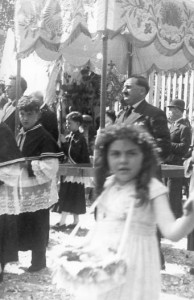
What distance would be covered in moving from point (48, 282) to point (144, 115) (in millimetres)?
1757

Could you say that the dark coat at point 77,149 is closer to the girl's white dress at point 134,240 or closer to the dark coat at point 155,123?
the dark coat at point 155,123

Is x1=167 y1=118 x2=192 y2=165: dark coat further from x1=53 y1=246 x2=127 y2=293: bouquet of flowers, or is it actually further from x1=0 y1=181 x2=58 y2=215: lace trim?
x1=53 y1=246 x2=127 y2=293: bouquet of flowers

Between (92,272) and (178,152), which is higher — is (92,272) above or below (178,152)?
below

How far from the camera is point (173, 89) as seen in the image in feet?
33.7

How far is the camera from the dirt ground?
419cm

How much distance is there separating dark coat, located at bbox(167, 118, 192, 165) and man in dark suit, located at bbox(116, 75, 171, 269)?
244 cm

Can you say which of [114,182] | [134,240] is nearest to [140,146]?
[114,182]

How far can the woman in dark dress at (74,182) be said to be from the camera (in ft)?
22.4

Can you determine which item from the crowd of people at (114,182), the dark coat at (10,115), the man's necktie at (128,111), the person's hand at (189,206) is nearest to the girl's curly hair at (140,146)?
the crowd of people at (114,182)

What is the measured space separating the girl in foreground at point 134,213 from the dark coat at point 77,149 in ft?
14.2

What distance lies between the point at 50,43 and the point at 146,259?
450 centimetres

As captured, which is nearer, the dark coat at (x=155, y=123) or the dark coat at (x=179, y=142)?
the dark coat at (x=155, y=123)

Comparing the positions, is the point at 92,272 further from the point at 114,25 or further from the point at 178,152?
the point at 178,152

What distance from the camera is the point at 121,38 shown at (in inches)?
287
